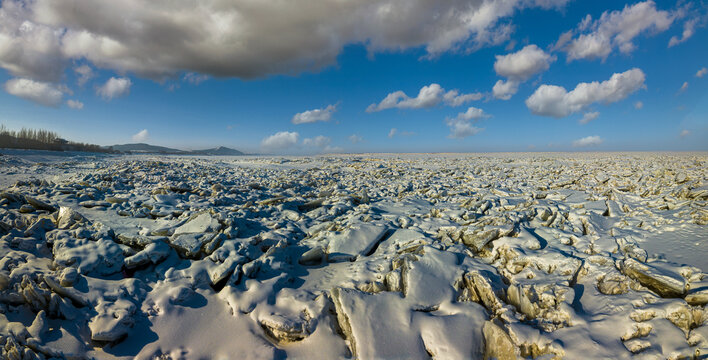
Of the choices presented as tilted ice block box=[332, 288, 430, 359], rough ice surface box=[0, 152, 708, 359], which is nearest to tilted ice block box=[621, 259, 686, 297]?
rough ice surface box=[0, 152, 708, 359]

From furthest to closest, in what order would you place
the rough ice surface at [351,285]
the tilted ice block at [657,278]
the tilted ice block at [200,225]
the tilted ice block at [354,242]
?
the tilted ice block at [200,225], the tilted ice block at [354,242], the tilted ice block at [657,278], the rough ice surface at [351,285]

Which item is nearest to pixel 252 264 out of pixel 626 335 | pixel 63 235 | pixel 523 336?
pixel 63 235

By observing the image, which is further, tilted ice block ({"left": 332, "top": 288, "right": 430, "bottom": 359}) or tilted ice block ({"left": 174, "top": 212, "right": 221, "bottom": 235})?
tilted ice block ({"left": 174, "top": 212, "right": 221, "bottom": 235})

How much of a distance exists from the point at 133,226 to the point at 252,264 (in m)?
2.80

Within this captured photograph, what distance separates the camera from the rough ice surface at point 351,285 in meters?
2.34

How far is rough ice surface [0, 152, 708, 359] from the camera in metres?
2.34

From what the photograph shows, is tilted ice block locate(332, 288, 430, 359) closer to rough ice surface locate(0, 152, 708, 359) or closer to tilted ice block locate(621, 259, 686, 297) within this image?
rough ice surface locate(0, 152, 708, 359)

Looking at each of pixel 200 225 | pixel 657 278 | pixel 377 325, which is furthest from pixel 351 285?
pixel 657 278

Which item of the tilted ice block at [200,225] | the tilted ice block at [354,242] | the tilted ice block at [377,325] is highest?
the tilted ice block at [200,225]

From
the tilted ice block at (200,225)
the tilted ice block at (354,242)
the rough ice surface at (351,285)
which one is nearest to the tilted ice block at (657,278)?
the rough ice surface at (351,285)

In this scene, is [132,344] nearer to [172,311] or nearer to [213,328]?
[172,311]

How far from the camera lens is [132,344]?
8.02 feet

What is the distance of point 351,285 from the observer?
10.7 feet

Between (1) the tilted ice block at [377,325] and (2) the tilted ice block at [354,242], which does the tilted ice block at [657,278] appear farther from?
(2) the tilted ice block at [354,242]
